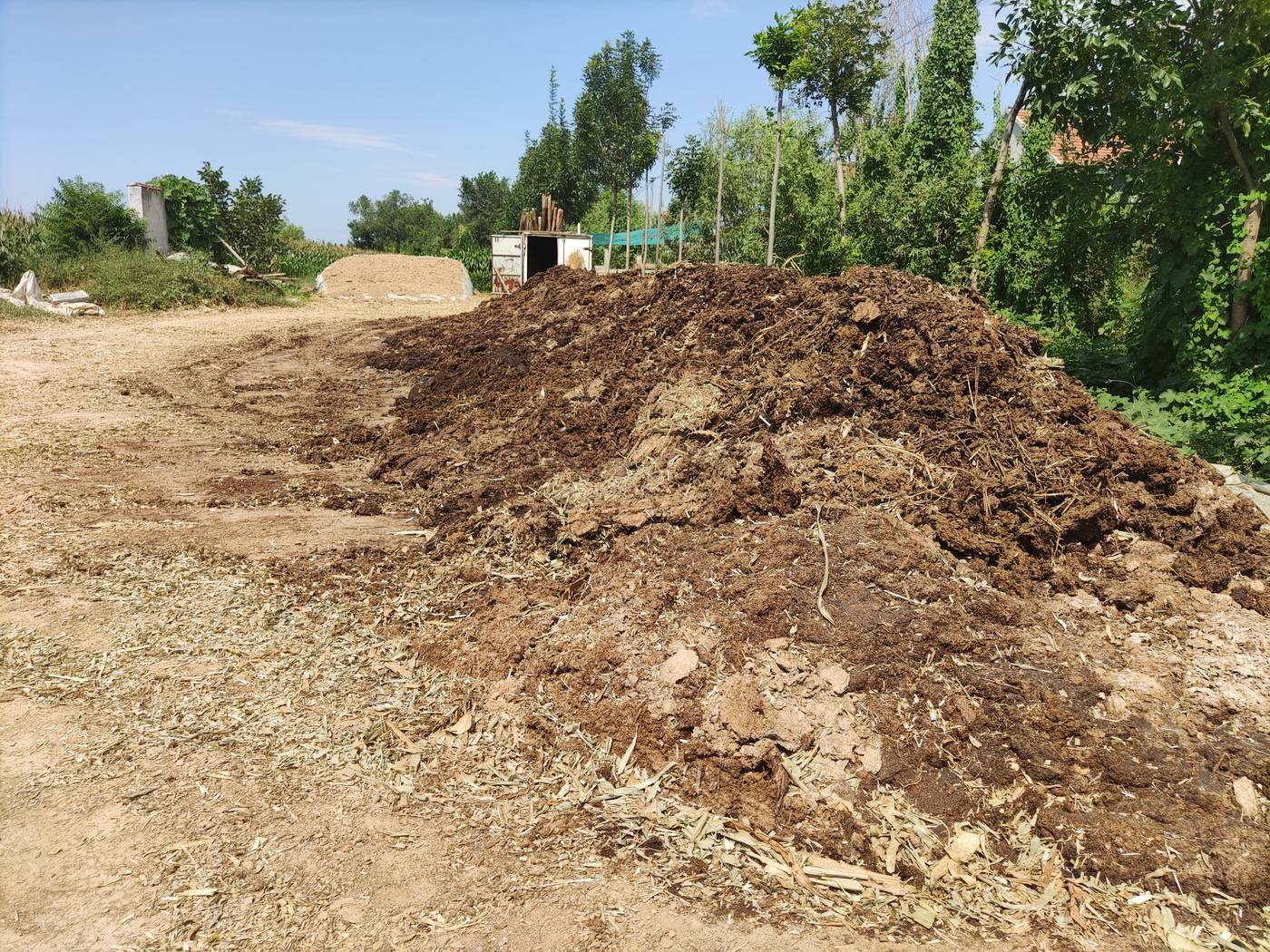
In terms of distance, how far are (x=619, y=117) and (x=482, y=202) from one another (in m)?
25.3

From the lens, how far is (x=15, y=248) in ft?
60.6

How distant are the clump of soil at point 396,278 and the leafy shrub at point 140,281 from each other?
3.76 metres

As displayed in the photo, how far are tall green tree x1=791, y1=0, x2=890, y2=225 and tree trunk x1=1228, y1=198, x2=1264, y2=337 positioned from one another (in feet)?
38.2

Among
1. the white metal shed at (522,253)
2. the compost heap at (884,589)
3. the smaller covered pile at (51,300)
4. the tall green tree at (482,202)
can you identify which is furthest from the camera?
the tall green tree at (482,202)

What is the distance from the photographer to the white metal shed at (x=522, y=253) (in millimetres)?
25688

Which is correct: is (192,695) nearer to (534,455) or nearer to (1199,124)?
(534,455)

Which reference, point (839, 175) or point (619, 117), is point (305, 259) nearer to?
point (619, 117)

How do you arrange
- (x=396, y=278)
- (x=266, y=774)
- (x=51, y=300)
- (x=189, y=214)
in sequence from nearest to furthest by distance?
(x=266, y=774) < (x=51, y=300) < (x=189, y=214) < (x=396, y=278)

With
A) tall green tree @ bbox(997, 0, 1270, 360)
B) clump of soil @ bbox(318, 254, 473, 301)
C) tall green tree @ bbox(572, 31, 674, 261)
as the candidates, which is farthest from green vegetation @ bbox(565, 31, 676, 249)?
tall green tree @ bbox(997, 0, 1270, 360)

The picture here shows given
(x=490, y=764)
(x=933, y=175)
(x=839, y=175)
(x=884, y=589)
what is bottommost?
(x=490, y=764)

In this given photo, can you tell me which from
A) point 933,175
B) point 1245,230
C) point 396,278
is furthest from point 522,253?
point 1245,230

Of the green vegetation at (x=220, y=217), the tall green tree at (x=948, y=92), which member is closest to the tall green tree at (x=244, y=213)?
the green vegetation at (x=220, y=217)

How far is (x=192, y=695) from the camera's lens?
4027 millimetres

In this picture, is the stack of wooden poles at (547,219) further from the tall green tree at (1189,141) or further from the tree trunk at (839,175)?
the tall green tree at (1189,141)
